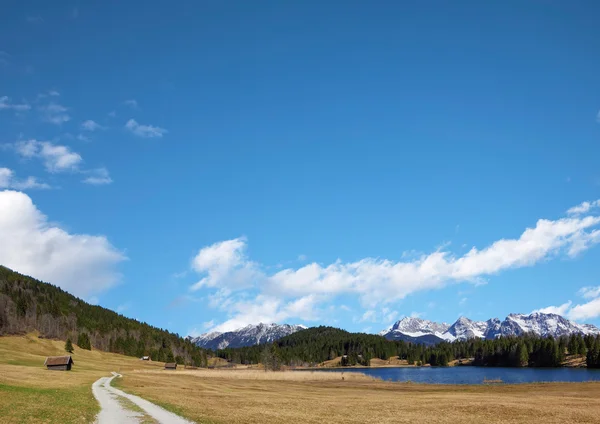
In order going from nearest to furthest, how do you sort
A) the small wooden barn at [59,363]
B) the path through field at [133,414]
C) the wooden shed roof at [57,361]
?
the path through field at [133,414] → the small wooden barn at [59,363] → the wooden shed roof at [57,361]

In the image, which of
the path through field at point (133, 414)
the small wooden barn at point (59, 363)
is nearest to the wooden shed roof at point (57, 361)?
the small wooden barn at point (59, 363)

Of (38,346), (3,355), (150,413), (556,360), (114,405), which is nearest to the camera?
(150,413)

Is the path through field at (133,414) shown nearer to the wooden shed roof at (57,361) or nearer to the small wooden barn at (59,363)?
the small wooden barn at (59,363)

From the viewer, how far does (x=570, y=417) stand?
123 feet

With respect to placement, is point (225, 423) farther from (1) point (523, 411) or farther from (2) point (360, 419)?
(1) point (523, 411)

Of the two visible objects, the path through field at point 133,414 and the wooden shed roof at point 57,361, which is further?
the wooden shed roof at point 57,361

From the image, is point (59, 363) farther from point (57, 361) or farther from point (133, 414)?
point (133, 414)

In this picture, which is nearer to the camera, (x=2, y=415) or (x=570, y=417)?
(x=2, y=415)

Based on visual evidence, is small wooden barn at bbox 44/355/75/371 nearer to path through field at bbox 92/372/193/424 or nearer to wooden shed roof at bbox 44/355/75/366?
wooden shed roof at bbox 44/355/75/366

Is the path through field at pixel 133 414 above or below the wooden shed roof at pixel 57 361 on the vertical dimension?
above

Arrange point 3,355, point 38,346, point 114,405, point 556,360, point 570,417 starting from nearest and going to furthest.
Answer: point 570,417 < point 114,405 < point 3,355 < point 38,346 < point 556,360

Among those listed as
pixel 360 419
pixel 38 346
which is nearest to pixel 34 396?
pixel 360 419

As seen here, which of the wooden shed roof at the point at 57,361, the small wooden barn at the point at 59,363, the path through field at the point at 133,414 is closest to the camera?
the path through field at the point at 133,414

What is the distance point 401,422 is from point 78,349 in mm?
197514
